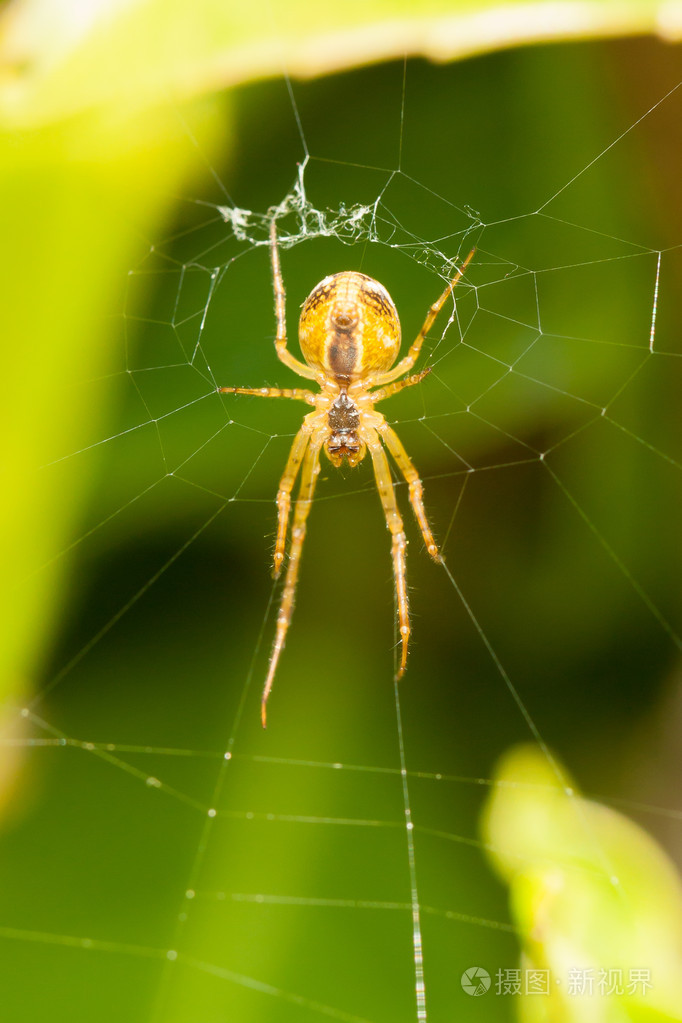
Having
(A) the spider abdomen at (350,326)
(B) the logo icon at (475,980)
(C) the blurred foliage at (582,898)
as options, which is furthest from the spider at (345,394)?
(B) the logo icon at (475,980)

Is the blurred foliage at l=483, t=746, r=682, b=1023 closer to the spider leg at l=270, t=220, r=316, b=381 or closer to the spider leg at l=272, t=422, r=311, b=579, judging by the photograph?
the spider leg at l=272, t=422, r=311, b=579

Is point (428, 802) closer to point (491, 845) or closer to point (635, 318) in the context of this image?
point (491, 845)

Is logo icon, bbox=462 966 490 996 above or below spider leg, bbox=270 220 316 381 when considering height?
below

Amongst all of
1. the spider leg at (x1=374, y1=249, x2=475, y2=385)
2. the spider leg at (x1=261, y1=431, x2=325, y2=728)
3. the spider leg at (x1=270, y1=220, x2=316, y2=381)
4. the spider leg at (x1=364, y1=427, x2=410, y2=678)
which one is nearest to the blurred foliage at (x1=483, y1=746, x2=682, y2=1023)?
the spider leg at (x1=364, y1=427, x2=410, y2=678)

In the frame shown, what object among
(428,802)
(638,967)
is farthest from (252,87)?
(638,967)

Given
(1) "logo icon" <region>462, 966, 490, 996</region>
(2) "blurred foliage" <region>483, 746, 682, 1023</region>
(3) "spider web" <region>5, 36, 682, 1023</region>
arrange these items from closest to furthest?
(2) "blurred foliage" <region>483, 746, 682, 1023</region>, (1) "logo icon" <region>462, 966, 490, 996</region>, (3) "spider web" <region>5, 36, 682, 1023</region>

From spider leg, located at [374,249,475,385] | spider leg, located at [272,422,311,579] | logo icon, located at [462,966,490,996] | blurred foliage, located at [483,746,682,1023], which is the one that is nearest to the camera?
blurred foliage, located at [483,746,682,1023]

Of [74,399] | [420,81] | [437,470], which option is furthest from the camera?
[437,470]

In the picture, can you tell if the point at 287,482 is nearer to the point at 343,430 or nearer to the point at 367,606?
the point at 343,430

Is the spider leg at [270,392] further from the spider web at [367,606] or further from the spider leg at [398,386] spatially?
the spider leg at [398,386]
